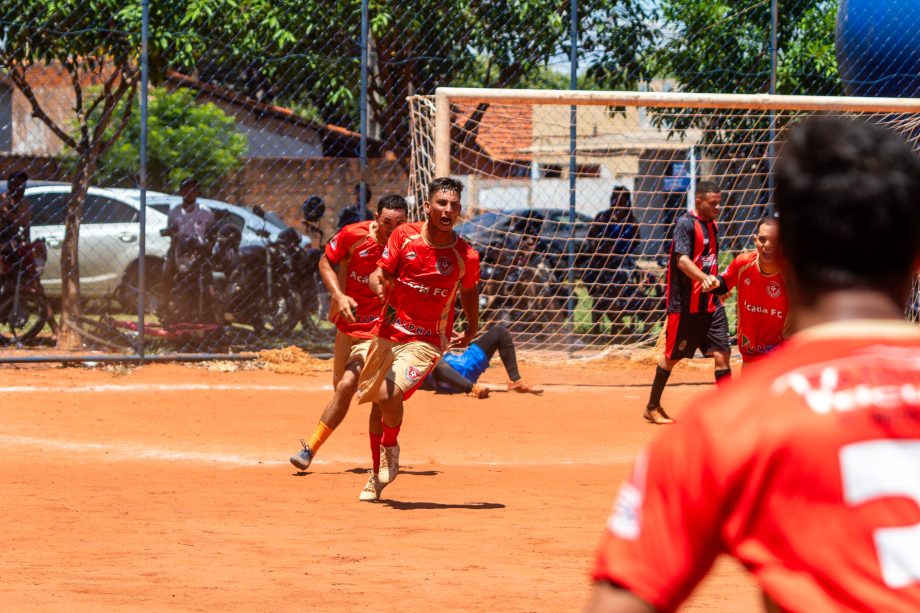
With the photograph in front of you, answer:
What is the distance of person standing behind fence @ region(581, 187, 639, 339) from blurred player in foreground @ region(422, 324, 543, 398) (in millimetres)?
2050

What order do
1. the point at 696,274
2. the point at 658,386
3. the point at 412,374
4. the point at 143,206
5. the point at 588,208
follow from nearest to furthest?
the point at 412,374 → the point at 696,274 → the point at 658,386 → the point at 143,206 → the point at 588,208

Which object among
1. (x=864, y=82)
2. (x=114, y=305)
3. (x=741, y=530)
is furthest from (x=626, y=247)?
(x=741, y=530)

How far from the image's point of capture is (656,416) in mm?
10773

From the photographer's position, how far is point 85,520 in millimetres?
6934

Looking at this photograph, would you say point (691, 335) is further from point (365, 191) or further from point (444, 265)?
point (365, 191)

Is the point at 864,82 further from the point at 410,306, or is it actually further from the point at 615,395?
the point at 410,306

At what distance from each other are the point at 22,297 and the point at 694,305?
6.85 m

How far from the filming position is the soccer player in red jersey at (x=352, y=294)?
829 cm

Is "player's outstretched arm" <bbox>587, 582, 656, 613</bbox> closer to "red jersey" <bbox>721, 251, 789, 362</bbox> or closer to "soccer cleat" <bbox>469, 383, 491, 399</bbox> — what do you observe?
"red jersey" <bbox>721, 251, 789, 362</bbox>

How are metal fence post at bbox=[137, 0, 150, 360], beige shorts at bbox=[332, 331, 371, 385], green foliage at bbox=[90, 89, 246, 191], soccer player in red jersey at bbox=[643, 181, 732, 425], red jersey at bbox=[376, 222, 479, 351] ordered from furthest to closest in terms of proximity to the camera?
green foliage at bbox=[90, 89, 246, 191] < metal fence post at bbox=[137, 0, 150, 360] < soccer player in red jersey at bbox=[643, 181, 732, 425] < beige shorts at bbox=[332, 331, 371, 385] < red jersey at bbox=[376, 222, 479, 351]

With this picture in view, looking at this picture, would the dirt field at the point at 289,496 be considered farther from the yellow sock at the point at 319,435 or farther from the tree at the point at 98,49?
the tree at the point at 98,49

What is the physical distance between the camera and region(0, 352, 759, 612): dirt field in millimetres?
5391

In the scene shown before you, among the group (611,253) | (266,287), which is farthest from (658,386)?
(266,287)

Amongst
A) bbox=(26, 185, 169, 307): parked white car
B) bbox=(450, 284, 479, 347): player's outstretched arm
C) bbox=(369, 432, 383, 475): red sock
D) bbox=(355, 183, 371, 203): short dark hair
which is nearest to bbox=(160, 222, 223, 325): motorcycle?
bbox=(26, 185, 169, 307): parked white car
